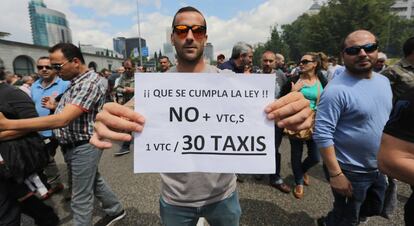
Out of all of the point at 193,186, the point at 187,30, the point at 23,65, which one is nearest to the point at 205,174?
the point at 193,186

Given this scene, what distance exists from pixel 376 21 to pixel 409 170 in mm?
39244

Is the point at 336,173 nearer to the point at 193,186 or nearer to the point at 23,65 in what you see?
the point at 193,186

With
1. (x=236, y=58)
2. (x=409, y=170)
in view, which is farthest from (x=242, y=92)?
(x=236, y=58)

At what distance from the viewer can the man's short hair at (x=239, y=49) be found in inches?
148

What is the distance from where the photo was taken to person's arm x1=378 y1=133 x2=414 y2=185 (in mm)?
1204

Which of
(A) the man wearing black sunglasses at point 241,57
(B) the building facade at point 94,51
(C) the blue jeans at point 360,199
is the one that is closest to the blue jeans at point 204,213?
(C) the blue jeans at point 360,199

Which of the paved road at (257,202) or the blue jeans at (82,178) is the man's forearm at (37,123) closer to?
the blue jeans at (82,178)

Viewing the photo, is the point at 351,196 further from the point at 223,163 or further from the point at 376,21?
the point at 376,21

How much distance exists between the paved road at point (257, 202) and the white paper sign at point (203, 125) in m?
2.04

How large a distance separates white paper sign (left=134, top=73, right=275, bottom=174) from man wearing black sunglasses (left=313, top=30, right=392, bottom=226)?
1.01 m

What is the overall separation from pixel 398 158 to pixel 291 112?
2.21 ft

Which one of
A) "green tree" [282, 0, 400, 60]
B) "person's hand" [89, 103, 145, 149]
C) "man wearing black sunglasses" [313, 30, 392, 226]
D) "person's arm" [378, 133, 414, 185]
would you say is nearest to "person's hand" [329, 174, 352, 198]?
"man wearing black sunglasses" [313, 30, 392, 226]

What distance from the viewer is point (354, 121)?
1.92m

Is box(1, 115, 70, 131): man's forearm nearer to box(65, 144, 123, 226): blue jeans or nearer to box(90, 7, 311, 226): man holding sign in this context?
box(65, 144, 123, 226): blue jeans
